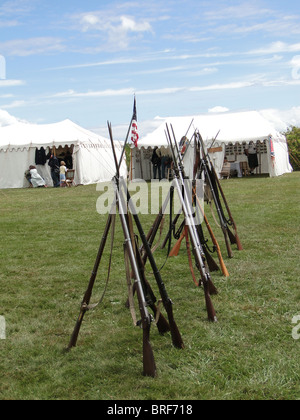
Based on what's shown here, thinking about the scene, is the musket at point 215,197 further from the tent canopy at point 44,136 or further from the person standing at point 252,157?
the person standing at point 252,157

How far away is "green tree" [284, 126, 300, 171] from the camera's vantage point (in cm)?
3095

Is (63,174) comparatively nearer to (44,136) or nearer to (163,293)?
(44,136)

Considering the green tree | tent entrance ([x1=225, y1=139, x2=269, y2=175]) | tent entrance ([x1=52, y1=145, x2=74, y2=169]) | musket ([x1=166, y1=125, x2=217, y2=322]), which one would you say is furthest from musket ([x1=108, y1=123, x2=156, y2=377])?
the green tree

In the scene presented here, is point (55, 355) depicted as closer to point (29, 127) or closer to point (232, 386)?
point (232, 386)

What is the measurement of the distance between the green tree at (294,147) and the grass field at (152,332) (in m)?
23.3

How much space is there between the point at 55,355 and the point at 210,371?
1.35 m

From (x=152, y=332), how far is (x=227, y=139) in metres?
20.0

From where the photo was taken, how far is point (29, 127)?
26.1 m

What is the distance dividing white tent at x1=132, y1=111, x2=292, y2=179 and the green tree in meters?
3.10

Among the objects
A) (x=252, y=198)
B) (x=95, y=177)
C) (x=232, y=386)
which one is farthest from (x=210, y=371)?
(x=95, y=177)

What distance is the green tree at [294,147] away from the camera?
3095cm

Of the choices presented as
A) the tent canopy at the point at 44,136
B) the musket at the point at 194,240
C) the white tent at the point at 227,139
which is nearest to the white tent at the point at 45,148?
the tent canopy at the point at 44,136

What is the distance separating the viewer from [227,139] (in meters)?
23.8

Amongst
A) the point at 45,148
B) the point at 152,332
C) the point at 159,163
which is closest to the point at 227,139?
the point at 159,163
